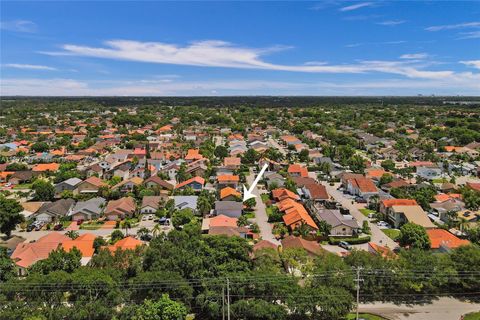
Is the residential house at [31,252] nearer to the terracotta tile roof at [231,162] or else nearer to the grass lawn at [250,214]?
the grass lawn at [250,214]

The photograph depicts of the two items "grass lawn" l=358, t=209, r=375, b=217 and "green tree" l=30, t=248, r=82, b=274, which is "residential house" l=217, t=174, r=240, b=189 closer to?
"grass lawn" l=358, t=209, r=375, b=217

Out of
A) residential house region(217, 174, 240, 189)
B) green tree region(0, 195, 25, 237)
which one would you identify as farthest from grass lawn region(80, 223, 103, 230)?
residential house region(217, 174, 240, 189)

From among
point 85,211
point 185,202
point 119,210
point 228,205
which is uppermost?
point 228,205

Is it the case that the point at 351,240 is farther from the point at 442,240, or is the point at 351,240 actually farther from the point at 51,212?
the point at 51,212

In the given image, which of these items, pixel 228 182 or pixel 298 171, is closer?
pixel 228 182

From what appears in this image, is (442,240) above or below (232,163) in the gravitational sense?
below

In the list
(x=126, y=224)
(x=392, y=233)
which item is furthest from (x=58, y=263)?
(x=392, y=233)

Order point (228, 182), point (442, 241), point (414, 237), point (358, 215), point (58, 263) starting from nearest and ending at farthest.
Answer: point (58, 263) < point (414, 237) < point (442, 241) < point (358, 215) < point (228, 182)
